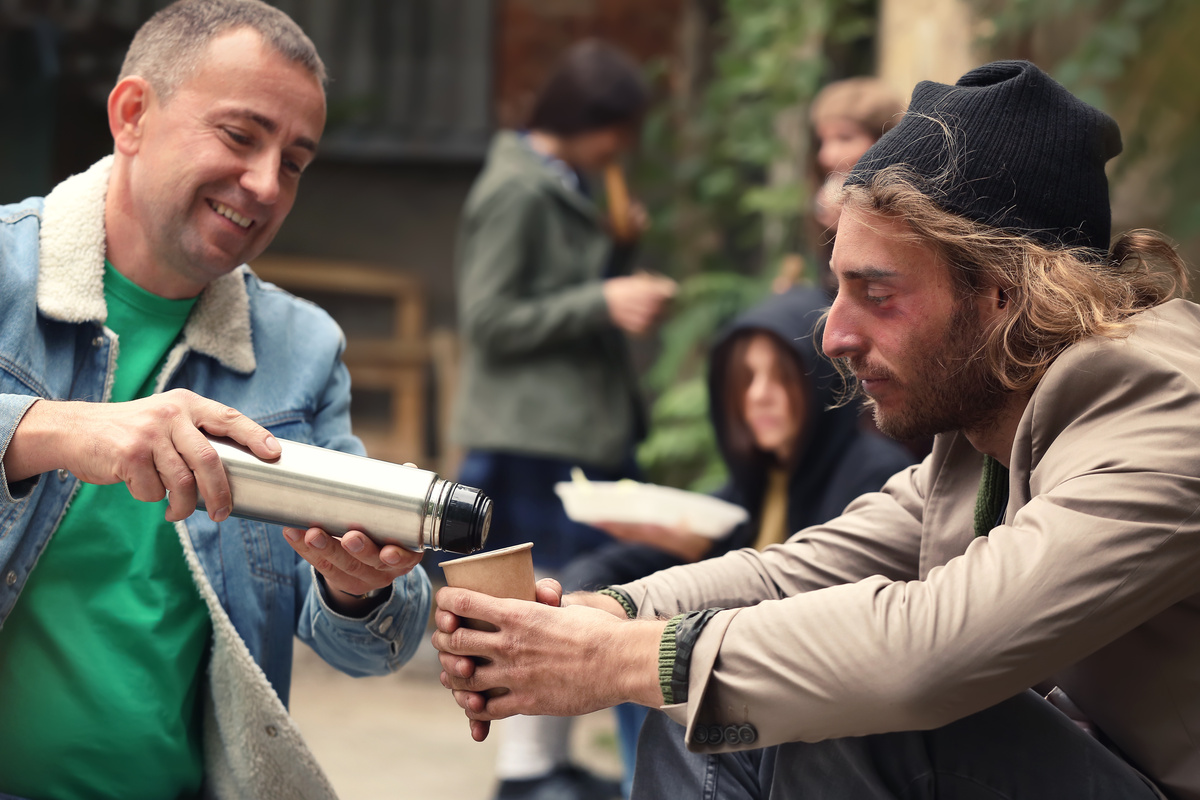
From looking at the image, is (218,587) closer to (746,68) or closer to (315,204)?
(746,68)

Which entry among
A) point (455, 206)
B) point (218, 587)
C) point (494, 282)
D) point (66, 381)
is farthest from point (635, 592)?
point (455, 206)

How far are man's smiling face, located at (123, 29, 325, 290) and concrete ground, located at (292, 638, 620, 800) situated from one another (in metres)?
1.99

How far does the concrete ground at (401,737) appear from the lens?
3.47 m

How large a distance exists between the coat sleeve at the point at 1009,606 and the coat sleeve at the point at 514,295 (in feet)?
7.68

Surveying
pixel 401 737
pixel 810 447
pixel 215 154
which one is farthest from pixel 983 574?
pixel 401 737

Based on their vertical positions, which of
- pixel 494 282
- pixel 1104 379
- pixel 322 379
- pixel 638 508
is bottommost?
pixel 638 508

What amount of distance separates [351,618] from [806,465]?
4.71ft

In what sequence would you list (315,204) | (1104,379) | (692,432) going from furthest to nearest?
(315,204) → (692,432) → (1104,379)

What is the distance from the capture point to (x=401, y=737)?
390 centimetres

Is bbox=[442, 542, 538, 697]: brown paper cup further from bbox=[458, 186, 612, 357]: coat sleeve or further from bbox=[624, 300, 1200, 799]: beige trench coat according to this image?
bbox=[458, 186, 612, 357]: coat sleeve

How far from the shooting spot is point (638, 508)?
2.77m

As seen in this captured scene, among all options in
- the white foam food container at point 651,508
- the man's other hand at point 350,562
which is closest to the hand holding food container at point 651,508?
the white foam food container at point 651,508

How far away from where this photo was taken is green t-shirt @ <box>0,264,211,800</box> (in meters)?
1.67

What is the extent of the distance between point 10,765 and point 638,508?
1446 mm
